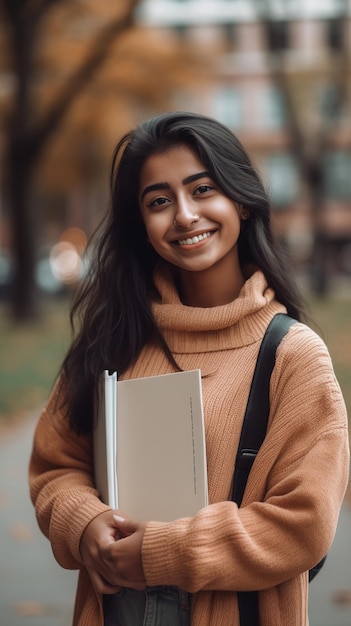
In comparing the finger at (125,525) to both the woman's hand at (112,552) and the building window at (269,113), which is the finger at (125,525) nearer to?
the woman's hand at (112,552)

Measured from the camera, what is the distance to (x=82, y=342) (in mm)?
2373

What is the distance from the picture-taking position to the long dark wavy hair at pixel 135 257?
215 cm

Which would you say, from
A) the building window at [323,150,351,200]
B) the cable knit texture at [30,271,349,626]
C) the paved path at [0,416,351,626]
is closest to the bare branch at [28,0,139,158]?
the paved path at [0,416,351,626]

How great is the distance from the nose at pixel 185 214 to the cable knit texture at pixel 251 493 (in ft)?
0.68

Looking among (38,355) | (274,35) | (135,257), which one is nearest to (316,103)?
(274,35)

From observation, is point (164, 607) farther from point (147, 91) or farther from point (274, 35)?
point (274, 35)

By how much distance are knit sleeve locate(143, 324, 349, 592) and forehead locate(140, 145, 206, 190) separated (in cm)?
57

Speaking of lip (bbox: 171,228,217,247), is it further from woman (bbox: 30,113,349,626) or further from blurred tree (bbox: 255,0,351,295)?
blurred tree (bbox: 255,0,351,295)

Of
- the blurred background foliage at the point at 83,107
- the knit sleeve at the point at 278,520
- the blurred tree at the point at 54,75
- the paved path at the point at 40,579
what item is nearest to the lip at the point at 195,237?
the knit sleeve at the point at 278,520

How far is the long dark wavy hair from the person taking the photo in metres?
2.15

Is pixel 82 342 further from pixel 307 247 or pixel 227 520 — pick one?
pixel 307 247

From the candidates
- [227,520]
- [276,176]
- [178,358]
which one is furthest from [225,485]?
[276,176]

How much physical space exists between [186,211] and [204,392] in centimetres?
42

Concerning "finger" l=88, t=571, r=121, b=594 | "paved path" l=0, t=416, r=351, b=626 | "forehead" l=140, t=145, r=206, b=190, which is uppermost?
"forehead" l=140, t=145, r=206, b=190
